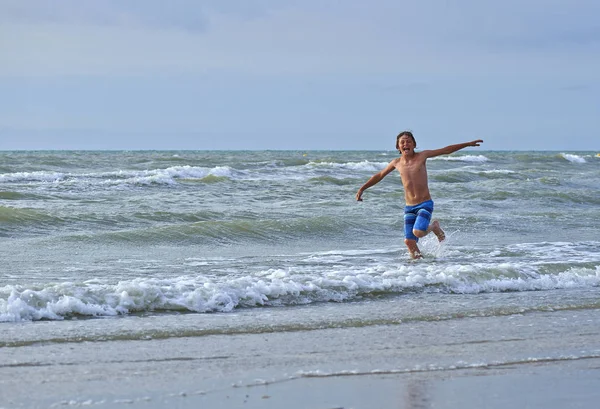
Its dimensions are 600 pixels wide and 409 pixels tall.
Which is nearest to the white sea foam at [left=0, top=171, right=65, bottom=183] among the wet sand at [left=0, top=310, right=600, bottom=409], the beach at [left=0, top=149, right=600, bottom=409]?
the beach at [left=0, top=149, right=600, bottom=409]

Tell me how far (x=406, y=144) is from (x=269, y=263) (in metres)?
2.24

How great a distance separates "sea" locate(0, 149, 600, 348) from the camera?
6469 mm

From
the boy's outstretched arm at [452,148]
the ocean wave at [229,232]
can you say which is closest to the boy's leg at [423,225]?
the boy's outstretched arm at [452,148]

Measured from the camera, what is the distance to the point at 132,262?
944cm

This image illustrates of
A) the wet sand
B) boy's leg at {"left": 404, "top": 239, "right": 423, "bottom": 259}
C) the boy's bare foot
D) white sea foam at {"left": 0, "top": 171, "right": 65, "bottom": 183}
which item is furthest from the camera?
white sea foam at {"left": 0, "top": 171, "right": 65, "bottom": 183}

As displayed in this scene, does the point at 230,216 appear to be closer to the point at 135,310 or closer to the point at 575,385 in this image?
the point at 135,310

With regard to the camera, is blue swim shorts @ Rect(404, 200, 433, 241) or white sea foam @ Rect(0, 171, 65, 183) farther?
white sea foam @ Rect(0, 171, 65, 183)

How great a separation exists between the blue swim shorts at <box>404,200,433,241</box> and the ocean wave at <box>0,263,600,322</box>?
1.22m

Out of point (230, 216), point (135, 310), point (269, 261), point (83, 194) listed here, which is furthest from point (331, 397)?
point (83, 194)

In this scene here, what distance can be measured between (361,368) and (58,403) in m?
1.69

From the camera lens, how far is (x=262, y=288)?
23.9ft

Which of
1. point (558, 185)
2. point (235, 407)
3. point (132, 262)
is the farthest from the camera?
point (558, 185)

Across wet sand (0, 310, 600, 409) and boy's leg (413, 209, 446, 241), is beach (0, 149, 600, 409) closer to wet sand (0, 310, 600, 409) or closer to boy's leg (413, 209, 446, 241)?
wet sand (0, 310, 600, 409)

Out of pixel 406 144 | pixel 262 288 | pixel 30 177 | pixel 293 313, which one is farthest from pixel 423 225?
pixel 30 177
